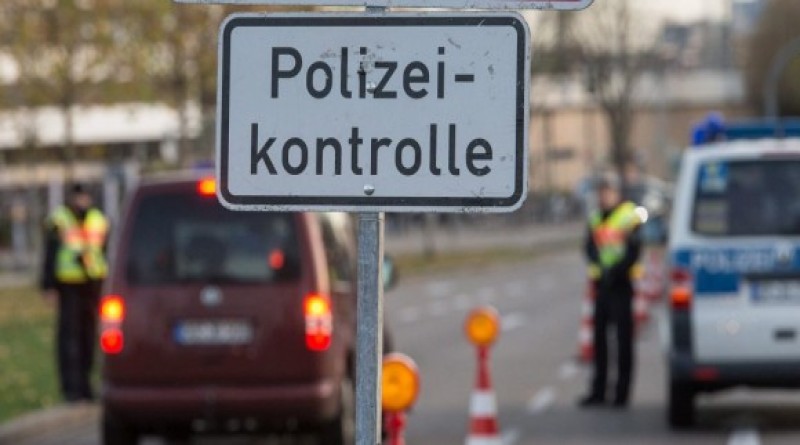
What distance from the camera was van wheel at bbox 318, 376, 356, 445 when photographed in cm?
1325

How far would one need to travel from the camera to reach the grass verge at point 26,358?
699 inches

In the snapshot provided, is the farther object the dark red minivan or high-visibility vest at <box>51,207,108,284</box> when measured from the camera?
high-visibility vest at <box>51,207,108,284</box>

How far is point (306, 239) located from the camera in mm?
12984

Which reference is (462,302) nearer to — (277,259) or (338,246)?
(338,246)

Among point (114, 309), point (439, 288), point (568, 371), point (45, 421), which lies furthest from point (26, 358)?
point (439, 288)

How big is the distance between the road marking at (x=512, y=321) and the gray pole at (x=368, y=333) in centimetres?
2385

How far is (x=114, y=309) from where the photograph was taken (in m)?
13.1

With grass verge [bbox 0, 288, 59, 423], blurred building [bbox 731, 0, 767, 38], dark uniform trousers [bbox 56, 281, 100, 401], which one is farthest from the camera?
blurred building [bbox 731, 0, 767, 38]

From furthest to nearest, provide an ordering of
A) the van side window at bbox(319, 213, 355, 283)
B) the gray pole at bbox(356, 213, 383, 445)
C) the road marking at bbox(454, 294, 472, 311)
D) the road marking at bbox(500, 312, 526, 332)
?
the road marking at bbox(454, 294, 472, 311)
the road marking at bbox(500, 312, 526, 332)
the van side window at bbox(319, 213, 355, 283)
the gray pole at bbox(356, 213, 383, 445)

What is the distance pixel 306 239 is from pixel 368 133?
7.87 meters

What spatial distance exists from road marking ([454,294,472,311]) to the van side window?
19657 millimetres

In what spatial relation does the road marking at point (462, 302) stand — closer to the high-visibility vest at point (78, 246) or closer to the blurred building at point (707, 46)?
the high-visibility vest at point (78, 246)

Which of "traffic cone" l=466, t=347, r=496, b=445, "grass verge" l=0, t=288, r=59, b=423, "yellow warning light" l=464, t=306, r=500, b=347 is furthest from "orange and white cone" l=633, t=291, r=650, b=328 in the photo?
"yellow warning light" l=464, t=306, r=500, b=347

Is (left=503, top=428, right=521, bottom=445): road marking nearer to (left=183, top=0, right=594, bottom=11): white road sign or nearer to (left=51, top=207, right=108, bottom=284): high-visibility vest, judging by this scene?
(left=51, top=207, right=108, bottom=284): high-visibility vest
